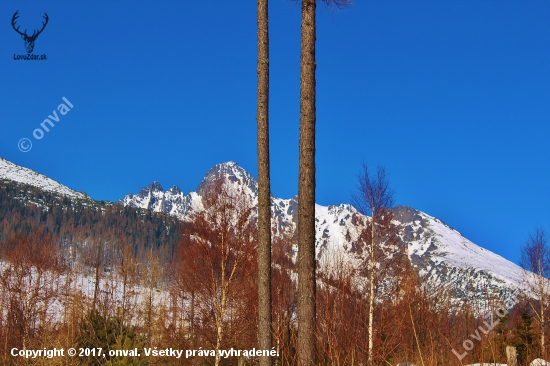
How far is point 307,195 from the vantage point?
7.54 m

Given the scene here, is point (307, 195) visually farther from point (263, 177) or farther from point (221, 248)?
point (221, 248)

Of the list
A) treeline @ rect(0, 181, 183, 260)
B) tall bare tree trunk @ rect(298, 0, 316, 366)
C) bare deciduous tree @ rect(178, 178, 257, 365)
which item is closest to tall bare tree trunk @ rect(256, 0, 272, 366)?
tall bare tree trunk @ rect(298, 0, 316, 366)

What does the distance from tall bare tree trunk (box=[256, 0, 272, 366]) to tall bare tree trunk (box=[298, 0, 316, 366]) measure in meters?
→ 1.14

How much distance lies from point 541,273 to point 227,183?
56.4ft

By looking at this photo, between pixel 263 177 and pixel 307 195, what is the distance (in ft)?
5.34

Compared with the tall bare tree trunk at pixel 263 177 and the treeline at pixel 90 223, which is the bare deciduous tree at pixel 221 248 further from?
the treeline at pixel 90 223

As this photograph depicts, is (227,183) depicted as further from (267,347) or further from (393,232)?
(267,347)

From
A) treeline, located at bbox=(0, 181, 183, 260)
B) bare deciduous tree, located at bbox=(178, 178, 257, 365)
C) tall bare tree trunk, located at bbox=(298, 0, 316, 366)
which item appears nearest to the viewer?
tall bare tree trunk, located at bbox=(298, 0, 316, 366)

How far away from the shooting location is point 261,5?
8875 mm

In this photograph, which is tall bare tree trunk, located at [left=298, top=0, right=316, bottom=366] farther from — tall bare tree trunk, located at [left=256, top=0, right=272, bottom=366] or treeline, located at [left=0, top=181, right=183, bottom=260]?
treeline, located at [left=0, top=181, right=183, bottom=260]

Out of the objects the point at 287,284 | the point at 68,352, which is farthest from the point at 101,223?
the point at 68,352

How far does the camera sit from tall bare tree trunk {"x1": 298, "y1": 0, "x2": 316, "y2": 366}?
722cm

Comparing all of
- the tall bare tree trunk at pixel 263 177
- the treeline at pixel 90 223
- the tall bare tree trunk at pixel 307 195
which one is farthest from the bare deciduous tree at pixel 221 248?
the treeline at pixel 90 223

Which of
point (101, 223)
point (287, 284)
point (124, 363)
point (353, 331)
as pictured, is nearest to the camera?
point (353, 331)
